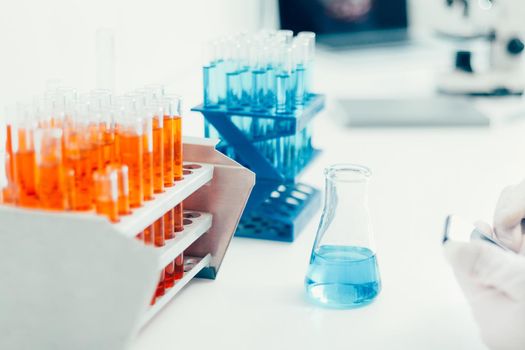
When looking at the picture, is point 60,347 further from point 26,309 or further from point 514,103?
point 514,103

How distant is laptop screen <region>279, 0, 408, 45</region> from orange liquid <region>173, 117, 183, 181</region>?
1901 mm

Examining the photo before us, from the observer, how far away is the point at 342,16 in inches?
126

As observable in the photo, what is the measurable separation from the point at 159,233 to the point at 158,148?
0.13 metres

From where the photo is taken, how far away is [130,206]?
3.54 ft

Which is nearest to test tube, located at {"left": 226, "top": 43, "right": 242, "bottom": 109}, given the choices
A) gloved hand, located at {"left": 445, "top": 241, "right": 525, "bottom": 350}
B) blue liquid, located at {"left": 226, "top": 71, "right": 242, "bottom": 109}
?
blue liquid, located at {"left": 226, "top": 71, "right": 242, "bottom": 109}

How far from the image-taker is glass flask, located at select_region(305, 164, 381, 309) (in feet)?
4.14

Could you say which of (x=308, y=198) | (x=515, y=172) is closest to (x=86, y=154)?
(x=308, y=198)

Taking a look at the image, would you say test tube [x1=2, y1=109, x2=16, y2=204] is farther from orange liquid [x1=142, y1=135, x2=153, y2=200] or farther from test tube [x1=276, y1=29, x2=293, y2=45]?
test tube [x1=276, y1=29, x2=293, y2=45]

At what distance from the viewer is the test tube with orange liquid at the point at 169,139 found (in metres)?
1.20

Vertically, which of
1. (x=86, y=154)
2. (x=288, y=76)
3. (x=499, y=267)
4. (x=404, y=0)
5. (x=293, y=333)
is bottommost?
(x=293, y=333)

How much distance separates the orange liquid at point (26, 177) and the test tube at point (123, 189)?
0.10 meters

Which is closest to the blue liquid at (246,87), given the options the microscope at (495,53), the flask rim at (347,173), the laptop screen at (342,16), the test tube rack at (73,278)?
the flask rim at (347,173)

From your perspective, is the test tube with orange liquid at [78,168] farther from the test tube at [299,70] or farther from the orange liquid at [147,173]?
the test tube at [299,70]

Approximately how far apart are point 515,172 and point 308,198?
0.63m
